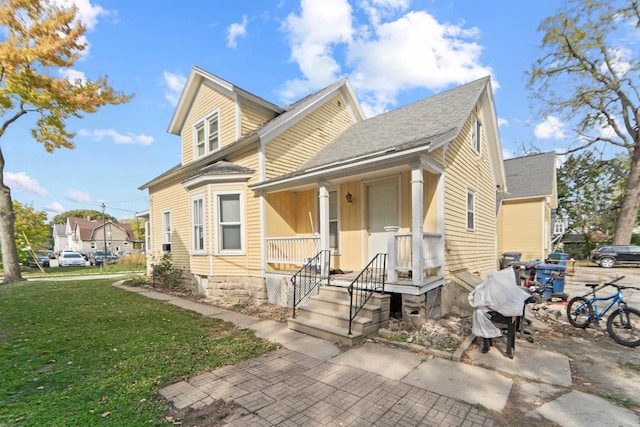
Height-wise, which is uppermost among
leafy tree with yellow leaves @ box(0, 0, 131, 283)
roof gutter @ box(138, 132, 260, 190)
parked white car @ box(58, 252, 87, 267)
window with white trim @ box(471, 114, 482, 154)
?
leafy tree with yellow leaves @ box(0, 0, 131, 283)

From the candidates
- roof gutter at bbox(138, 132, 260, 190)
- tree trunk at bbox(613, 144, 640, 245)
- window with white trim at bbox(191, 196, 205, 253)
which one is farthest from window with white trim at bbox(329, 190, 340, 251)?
tree trunk at bbox(613, 144, 640, 245)

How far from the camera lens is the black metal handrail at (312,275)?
270 inches

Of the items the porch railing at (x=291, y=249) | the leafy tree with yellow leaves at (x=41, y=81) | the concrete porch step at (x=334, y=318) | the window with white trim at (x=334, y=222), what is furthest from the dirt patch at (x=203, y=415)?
the leafy tree with yellow leaves at (x=41, y=81)

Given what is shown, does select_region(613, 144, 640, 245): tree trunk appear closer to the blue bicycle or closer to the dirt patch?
the blue bicycle

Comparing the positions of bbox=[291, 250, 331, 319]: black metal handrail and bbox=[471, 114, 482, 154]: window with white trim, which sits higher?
bbox=[471, 114, 482, 154]: window with white trim

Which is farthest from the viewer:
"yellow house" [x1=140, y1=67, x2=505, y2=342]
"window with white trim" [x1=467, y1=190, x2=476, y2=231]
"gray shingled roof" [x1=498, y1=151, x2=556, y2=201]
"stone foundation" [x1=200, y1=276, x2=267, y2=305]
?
"gray shingled roof" [x1=498, y1=151, x2=556, y2=201]

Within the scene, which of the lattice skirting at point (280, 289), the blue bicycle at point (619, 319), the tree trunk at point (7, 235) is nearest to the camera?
the blue bicycle at point (619, 319)

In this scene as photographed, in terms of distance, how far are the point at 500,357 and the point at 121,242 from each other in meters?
65.3

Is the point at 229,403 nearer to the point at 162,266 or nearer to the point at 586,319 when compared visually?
the point at 586,319

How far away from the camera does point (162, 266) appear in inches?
478

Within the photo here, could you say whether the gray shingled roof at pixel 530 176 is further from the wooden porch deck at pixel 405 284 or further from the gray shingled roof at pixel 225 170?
the gray shingled roof at pixel 225 170

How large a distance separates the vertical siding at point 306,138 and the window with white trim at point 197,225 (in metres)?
2.75

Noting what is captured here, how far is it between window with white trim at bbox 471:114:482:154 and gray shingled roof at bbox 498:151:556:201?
9.14m

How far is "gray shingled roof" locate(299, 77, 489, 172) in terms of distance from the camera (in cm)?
699
